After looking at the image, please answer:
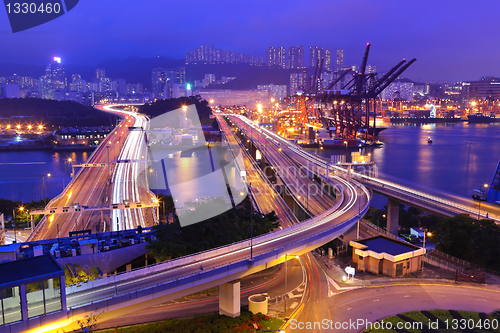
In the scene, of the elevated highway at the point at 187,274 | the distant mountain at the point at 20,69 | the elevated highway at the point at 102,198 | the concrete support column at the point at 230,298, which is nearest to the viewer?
the elevated highway at the point at 187,274

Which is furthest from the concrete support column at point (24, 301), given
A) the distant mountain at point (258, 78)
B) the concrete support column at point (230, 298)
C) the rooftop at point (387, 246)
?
the distant mountain at point (258, 78)

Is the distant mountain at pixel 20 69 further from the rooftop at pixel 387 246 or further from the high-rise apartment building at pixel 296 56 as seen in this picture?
the rooftop at pixel 387 246


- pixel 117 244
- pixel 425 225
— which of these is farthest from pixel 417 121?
pixel 117 244

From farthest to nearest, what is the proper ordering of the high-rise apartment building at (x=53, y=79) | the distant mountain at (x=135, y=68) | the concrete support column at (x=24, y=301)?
the distant mountain at (x=135, y=68) < the high-rise apartment building at (x=53, y=79) < the concrete support column at (x=24, y=301)

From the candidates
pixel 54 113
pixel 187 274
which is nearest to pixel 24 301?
pixel 187 274

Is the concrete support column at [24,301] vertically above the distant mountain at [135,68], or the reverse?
the distant mountain at [135,68]

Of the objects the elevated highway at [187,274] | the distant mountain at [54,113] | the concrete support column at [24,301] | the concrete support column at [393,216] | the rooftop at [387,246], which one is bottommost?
the concrete support column at [393,216]

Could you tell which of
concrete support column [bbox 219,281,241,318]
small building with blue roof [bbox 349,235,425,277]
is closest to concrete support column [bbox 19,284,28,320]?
concrete support column [bbox 219,281,241,318]

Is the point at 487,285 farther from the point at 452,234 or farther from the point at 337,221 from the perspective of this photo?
the point at 337,221
